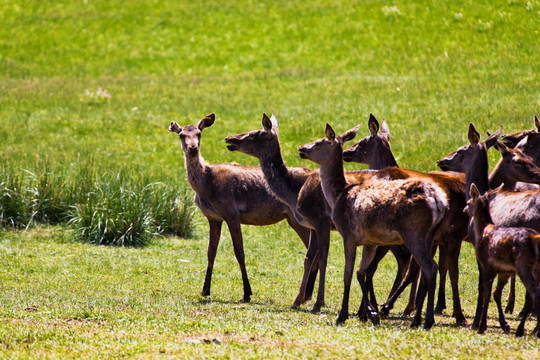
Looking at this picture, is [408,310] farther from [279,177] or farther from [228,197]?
[228,197]

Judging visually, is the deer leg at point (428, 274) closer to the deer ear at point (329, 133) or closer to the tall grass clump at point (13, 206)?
the deer ear at point (329, 133)

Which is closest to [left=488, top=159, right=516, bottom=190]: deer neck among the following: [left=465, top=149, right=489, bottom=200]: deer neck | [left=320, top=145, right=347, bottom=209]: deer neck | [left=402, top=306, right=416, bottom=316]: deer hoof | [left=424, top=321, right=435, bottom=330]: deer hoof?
[left=465, top=149, right=489, bottom=200]: deer neck

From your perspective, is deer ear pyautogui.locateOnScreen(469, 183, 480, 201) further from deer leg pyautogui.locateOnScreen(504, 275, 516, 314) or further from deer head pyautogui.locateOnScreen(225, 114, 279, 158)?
deer head pyautogui.locateOnScreen(225, 114, 279, 158)

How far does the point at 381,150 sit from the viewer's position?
14.5 m

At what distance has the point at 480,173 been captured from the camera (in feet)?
39.9

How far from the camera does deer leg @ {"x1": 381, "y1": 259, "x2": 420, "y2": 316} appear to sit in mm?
12422

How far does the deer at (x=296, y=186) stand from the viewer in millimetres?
12922

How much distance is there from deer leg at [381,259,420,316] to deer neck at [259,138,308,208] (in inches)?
83.6

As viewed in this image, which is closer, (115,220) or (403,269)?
(403,269)

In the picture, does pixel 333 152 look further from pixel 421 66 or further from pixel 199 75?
pixel 199 75

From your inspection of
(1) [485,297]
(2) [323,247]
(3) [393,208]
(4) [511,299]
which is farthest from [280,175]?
(1) [485,297]

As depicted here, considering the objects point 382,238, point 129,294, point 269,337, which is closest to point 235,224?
point 129,294

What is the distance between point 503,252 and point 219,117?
22.1 meters

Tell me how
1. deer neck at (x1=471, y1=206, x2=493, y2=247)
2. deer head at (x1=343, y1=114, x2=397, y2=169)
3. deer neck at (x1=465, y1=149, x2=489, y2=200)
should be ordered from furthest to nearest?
deer head at (x1=343, y1=114, x2=397, y2=169) < deer neck at (x1=465, y1=149, x2=489, y2=200) < deer neck at (x1=471, y1=206, x2=493, y2=247)
